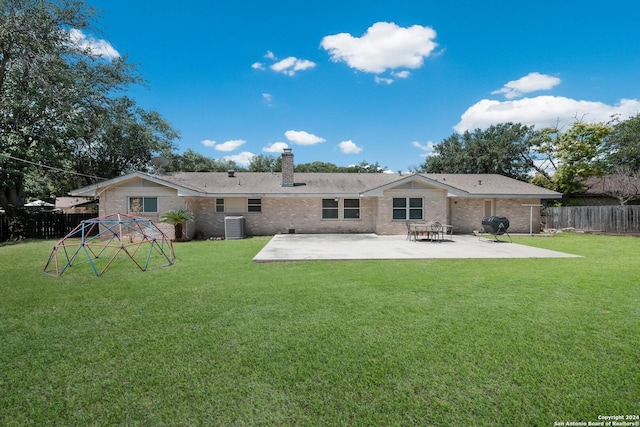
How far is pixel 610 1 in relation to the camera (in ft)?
39.4

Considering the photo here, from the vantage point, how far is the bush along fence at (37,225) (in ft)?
55.0

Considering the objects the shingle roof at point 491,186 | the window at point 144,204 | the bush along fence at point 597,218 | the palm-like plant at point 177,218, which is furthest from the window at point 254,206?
the bush along fence at point 597,218

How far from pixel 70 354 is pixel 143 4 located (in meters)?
15.9

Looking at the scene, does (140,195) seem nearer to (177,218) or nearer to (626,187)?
(177,218)

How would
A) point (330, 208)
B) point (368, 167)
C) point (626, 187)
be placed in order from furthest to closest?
1. point (368, 167)
2. point (626, 187)
3. point (330, 208)

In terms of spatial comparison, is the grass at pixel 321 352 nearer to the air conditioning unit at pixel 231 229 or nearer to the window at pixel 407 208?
the air conditioning unit at pixel 231 229

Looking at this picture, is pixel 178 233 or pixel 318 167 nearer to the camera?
pixel 178 233

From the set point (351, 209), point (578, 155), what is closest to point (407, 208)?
point (351, 209)

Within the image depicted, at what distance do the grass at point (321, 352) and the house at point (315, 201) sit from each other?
34.3 feet

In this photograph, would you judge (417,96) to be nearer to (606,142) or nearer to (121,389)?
(606,142)

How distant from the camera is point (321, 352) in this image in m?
3.54

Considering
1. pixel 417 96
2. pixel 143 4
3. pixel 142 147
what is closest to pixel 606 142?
pixel 417 96

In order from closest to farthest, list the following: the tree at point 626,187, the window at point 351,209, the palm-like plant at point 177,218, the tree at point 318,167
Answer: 1. the palm-like plant at point 177,218
2. the window at point 351,209
3. the tree at point 626,187
4. the tree at point 318,167

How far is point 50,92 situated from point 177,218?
1030 centimetres
